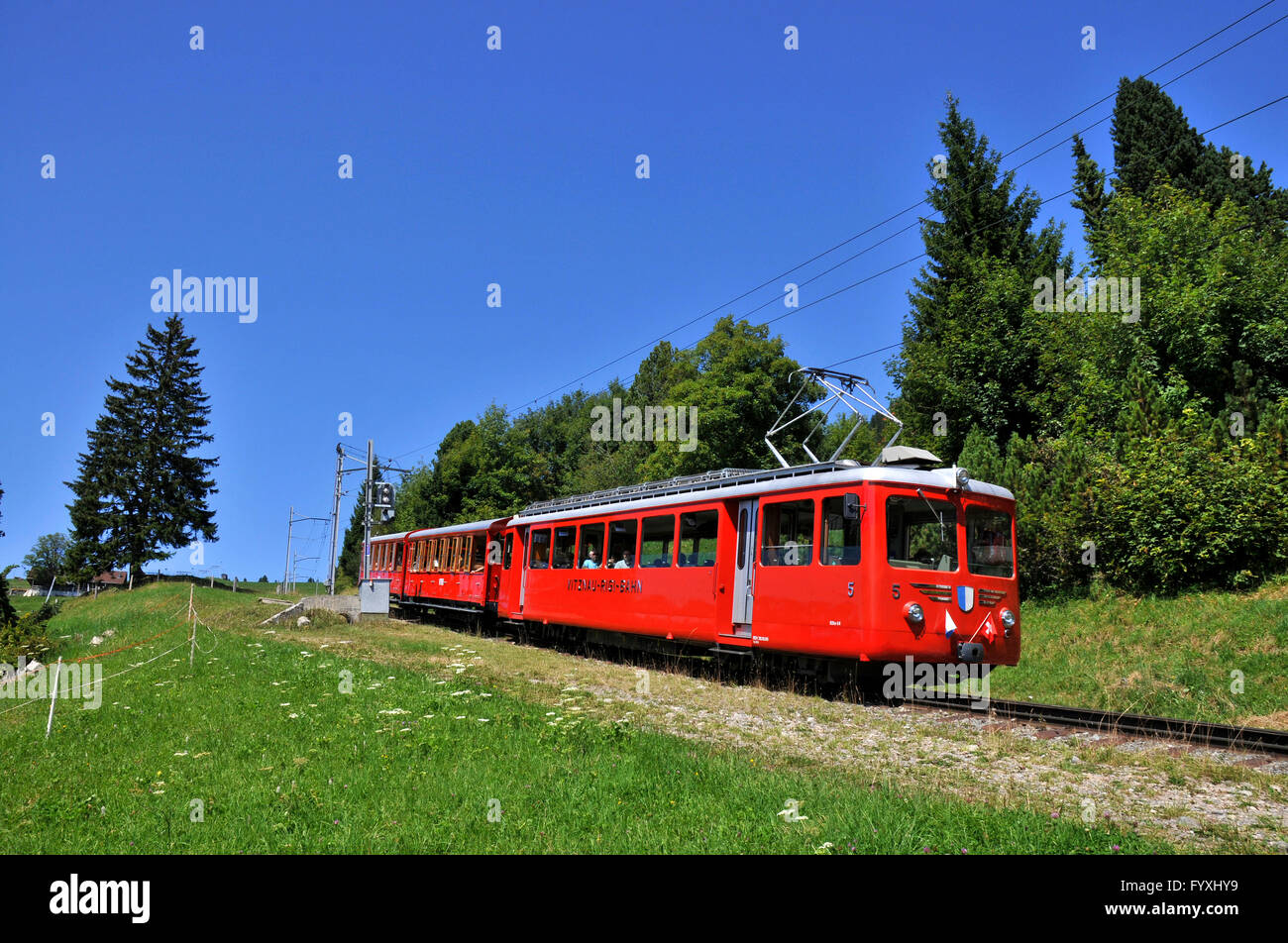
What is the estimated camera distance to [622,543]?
1645cm

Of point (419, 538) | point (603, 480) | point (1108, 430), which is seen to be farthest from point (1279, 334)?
point (603, 480)

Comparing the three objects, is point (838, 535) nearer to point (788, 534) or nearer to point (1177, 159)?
point (788, 534)

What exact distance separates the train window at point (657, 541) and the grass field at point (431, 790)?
4636 mm

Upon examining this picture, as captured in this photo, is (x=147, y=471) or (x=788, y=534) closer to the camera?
(x=788, y=534)

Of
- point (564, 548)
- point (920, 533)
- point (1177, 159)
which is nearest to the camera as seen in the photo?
point (920, 533)

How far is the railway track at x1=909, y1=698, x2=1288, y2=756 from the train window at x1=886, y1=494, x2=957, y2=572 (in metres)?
1.77

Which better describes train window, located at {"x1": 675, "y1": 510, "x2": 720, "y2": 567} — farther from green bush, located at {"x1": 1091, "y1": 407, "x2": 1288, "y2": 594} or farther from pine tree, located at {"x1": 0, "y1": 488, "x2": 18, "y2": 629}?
pine tree, located at {"x1": 0, "y1": 488, "x2": 18, "y2": 629}

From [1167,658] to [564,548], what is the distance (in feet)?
37.3

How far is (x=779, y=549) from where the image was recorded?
40.3 feet

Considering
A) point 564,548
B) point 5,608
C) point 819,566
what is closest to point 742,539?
point 819,566

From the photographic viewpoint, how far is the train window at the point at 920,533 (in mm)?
→ 10852

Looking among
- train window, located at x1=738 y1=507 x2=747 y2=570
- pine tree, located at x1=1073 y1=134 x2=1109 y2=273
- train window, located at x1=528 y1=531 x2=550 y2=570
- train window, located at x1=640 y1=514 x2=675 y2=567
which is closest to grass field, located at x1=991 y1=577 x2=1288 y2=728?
train window, located at x1=738 y1=507 x2=747 y2=570

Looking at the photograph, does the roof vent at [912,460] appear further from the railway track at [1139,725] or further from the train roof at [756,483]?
the railway track at [1139,725]
